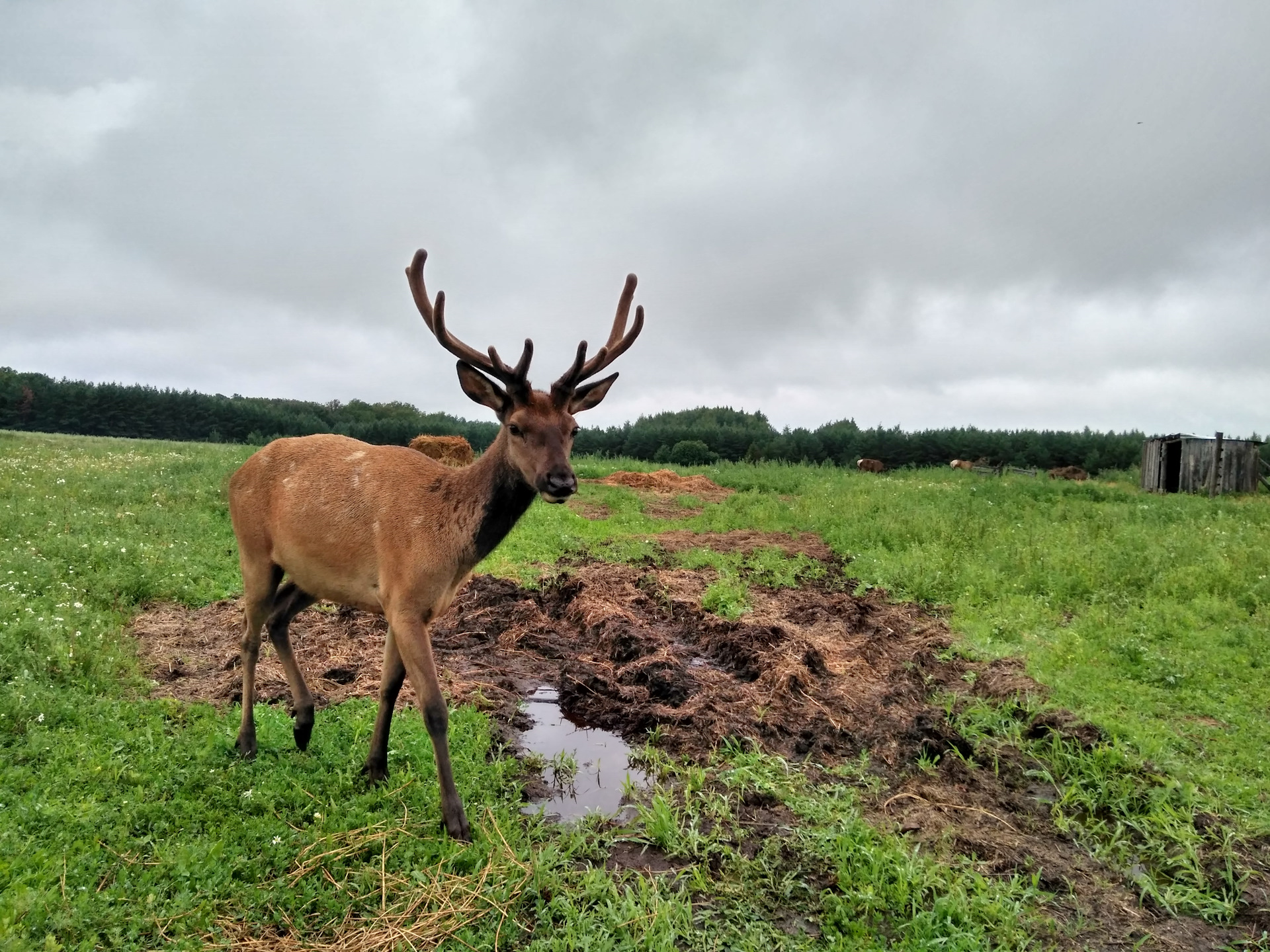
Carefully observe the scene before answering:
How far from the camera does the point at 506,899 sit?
11.7ft

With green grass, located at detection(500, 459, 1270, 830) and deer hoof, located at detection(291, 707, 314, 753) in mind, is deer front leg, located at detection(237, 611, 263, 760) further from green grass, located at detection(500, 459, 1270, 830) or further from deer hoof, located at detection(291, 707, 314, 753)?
green grass, located at detection(500, 459, 1270, 830)

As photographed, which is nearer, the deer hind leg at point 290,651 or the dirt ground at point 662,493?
the deer hind leg at point 290,651

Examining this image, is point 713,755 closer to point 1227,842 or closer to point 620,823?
point 620,823

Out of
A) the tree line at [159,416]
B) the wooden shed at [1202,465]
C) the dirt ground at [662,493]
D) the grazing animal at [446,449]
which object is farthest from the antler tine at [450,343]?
the tree line at [159,416]

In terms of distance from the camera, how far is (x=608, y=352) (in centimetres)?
508

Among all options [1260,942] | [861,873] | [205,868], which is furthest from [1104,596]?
[205,868]

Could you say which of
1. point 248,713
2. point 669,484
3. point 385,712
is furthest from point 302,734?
point 669,484

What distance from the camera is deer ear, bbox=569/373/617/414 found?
4805 millimetres

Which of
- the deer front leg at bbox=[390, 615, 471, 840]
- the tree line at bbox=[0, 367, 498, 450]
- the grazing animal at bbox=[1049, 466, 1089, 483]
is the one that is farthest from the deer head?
the tree line at bbox=[0, 367, 498, 450]

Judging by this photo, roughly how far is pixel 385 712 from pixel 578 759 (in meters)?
1.59

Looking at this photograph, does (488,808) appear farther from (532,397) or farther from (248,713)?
(532,397)

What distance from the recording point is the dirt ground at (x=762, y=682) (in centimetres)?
413

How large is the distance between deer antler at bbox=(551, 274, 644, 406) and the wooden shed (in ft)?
81.4

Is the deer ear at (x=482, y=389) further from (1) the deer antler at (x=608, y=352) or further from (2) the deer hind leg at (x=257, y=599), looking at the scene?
(2) the deer hind leg at (x=257, y=599)
